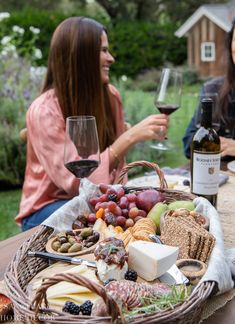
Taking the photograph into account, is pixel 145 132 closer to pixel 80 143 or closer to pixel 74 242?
pixel 80 143

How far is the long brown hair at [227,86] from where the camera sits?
9.70ft

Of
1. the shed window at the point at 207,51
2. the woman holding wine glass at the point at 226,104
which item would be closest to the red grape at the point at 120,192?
the woman holding wine glass at the point at 226,104

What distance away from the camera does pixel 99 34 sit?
2398 mm

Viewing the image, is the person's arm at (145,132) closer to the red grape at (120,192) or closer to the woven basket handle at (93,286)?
the red grape at (120,192)

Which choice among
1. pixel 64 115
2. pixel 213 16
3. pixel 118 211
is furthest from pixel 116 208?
pixel 213 16

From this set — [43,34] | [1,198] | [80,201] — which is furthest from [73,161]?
[43,34]

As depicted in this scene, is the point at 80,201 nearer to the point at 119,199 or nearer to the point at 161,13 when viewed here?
the point at 119,199

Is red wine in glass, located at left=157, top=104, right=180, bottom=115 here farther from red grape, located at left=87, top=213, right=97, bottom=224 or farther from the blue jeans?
red grape, located at left=87, top=213, right=97, bottom=224

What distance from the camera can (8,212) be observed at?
4852 mm

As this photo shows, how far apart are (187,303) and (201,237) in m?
0.30

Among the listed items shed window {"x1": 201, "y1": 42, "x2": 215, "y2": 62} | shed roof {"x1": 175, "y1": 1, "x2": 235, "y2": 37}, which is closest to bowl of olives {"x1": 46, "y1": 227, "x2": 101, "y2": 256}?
shed roof {"x1": 175, "y1": 1, "x2": 235, "y2": 37}

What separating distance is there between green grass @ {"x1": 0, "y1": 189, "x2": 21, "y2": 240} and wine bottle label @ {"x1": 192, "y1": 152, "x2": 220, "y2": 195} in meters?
2.76

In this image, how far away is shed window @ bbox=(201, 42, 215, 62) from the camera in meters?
17.0

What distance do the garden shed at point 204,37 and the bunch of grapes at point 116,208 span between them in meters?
15.8
